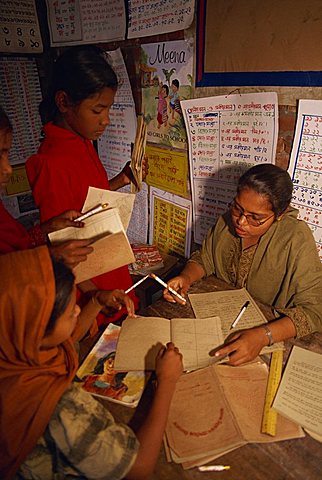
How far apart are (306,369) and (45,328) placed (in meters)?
0.82

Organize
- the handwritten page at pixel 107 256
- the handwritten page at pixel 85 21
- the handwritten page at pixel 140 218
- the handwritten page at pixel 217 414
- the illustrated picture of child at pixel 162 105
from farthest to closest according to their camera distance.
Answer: the handwritten page at pixel 140 218
the handwritten page at pixel 85 21
the illustrated picture of child at pixel 162 105
the handwritten page at pixel 107 256
the handwritten page at pixel 217 414

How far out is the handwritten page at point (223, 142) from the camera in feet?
5.44

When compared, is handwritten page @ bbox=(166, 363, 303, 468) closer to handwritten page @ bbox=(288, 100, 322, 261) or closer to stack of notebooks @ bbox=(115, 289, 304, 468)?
stack of notebooks @ bbox=(115, 289, 304, 468)

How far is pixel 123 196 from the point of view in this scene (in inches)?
59.9

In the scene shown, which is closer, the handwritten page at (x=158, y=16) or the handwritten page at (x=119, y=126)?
the handwritten page at (x=158, y=16)

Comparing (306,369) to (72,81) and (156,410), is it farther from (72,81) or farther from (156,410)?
(72,81)

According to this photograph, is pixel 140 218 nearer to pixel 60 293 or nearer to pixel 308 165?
pixel 308 165

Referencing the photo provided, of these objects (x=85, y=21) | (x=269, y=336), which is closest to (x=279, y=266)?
(x=269, y=336)

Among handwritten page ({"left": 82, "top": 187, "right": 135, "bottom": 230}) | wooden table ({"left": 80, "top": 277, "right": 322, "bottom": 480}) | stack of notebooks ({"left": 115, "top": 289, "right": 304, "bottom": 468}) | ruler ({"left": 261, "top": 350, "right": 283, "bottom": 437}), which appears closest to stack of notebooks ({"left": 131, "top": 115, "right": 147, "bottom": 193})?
handwritten page ({"left": 82, "top": 187, "right": 135, "bottom": 230})

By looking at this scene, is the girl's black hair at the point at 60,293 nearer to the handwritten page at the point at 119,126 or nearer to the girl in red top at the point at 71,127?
the girl in red top at the point at 71,127

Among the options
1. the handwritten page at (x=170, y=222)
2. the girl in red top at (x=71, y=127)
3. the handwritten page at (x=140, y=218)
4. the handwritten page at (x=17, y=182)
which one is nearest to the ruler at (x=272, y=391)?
the girl in red top at (x=71, y=127)

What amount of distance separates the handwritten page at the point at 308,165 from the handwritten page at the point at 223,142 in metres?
0.12

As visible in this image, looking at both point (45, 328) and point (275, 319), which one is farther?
point (275, 319)

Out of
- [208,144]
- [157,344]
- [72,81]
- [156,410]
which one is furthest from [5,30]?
[156,410]
